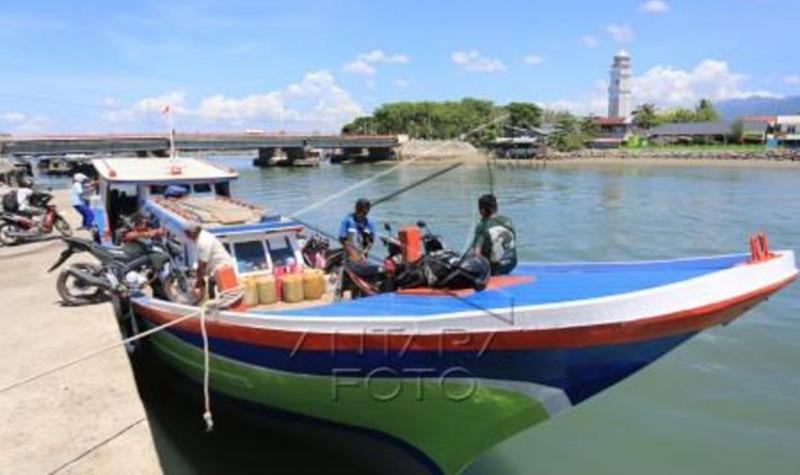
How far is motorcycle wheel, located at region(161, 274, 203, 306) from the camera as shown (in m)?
8.77

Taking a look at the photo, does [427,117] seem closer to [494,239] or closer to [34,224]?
[34,224]

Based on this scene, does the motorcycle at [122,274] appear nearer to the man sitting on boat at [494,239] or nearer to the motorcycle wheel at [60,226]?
the man sitting on boat at [494,239]

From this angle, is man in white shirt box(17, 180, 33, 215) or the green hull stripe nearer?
the green hull stripe

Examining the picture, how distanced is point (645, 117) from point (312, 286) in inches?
4991

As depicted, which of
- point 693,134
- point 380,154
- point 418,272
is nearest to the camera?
point 418,272

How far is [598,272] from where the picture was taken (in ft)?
25.4

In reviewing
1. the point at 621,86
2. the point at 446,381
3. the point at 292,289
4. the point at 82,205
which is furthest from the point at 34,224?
the point at 621,86

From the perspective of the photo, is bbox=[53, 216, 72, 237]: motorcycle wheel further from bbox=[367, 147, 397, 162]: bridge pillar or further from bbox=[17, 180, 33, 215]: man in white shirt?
bbox=[367, 147, 397, 162]: bridge pillar

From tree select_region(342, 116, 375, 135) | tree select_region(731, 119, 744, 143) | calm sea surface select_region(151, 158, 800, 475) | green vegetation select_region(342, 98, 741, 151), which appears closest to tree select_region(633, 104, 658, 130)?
green vegetation select_region(342, 98, 741, 151)

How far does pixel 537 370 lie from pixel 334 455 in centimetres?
304

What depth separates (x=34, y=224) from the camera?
17.7m

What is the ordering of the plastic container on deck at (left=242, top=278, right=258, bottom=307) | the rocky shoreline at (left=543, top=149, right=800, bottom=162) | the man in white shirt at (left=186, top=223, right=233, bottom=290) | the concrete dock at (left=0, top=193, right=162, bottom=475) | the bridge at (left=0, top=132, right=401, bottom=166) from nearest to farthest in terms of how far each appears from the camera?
the concrete dock at (left=0, top=193, right=162, bottom=475) < the plastic container on deck at (left=242, top=278, right=258, bottom=307) < the man in white shirt at (left=186, top=223, right=233, bottom=290) < the bridge at (left=0, top=132, right=401, bottom=166) < the rocky shoreline at (left=543, top=149, right=800, bottom=162)

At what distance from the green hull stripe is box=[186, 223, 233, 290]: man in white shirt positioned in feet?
4.27

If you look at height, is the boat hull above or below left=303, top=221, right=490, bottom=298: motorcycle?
below
